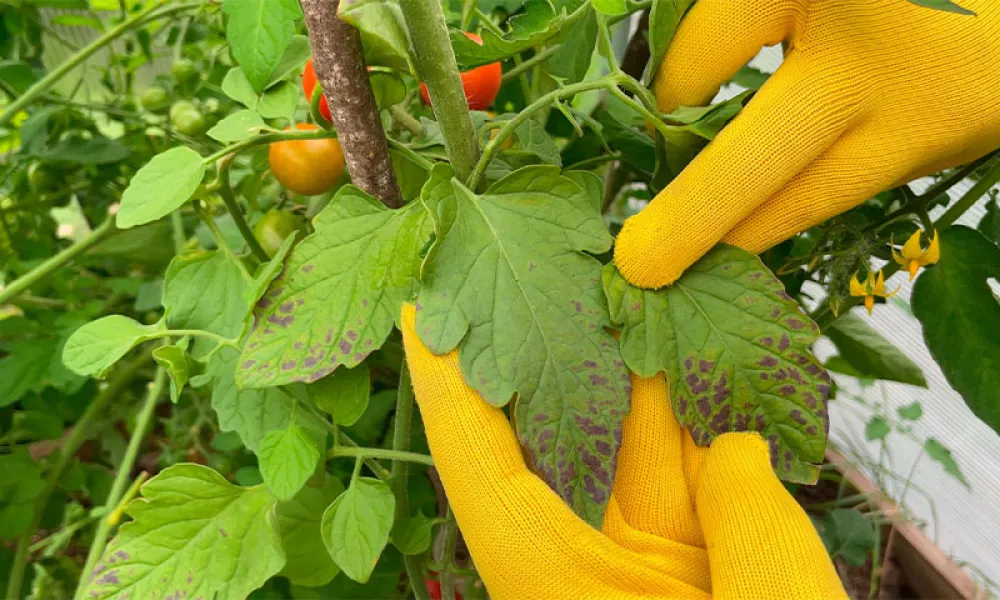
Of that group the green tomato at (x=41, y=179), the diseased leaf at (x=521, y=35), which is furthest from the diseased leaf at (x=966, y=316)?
the green tomato at (x=41, y=179)

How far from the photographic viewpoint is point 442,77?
0.34m

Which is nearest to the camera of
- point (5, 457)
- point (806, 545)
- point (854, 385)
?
point (806, 545)

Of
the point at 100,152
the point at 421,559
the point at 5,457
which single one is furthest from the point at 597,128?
the point at 5,457

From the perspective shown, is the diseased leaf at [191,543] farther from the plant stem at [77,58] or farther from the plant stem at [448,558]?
the plant stem at [77,58]

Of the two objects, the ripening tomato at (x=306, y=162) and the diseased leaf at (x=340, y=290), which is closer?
the diseased leaf at (x=340, y=290)

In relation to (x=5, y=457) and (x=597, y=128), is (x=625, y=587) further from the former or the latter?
(x=5, y=457)

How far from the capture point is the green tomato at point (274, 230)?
1.64 feet

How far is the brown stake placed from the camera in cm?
33

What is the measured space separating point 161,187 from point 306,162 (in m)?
0.12

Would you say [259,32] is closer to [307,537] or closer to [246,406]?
[246,406]

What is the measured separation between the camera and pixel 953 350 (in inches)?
A: 17.2

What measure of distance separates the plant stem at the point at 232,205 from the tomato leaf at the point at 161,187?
3cm

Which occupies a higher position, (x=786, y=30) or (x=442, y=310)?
(x=786, y=30)

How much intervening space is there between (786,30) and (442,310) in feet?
0.80
